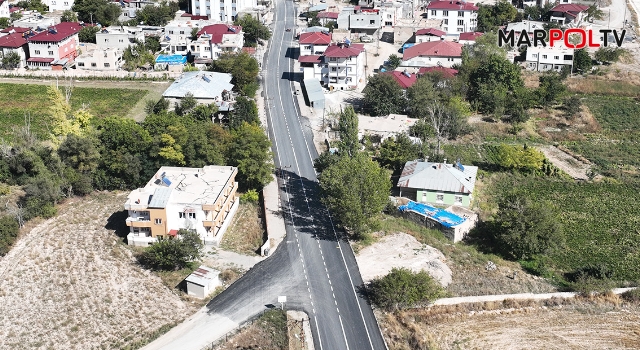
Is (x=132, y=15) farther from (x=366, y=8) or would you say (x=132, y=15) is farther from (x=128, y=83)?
(x=366, y=8)

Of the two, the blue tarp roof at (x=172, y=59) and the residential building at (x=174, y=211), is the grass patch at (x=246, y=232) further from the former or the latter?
the blue tarp roof at (x=172, y=59)

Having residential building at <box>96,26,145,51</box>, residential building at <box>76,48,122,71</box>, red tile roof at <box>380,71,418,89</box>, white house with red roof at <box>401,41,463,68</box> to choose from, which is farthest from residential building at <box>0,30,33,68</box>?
white house with red roof at <box>401,41,463,68</box>

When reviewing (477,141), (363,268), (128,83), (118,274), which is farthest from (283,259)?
(128,83)

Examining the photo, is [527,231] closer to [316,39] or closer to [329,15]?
[316,39]

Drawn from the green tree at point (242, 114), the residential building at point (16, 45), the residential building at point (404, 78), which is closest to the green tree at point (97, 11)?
the residential building at point (16, 45)

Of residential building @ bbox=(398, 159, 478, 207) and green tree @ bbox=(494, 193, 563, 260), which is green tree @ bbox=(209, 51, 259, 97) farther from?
green tree @ bbox=(494, 193, 563, 260)
